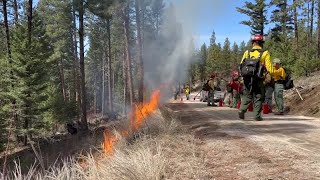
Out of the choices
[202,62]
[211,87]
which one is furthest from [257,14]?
[202,62]

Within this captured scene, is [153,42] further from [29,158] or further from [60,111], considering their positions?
[29,158]

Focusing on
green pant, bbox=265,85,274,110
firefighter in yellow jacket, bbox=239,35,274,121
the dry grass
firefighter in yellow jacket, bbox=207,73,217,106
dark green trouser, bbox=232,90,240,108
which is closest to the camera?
the dry grass

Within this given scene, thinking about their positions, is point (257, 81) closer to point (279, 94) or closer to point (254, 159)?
point (279, 94)

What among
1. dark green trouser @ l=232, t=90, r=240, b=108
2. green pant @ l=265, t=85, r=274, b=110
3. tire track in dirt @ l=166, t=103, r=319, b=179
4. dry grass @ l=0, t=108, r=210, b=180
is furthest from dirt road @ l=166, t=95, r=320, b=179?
dark green trouser @ l=232, t=90, r=240, b=108

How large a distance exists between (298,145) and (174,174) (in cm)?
248

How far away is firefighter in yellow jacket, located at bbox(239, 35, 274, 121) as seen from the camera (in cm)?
956

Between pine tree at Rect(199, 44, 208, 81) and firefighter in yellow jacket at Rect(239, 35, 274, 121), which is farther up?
pine tree at Rect(199, 44, 208, 81)

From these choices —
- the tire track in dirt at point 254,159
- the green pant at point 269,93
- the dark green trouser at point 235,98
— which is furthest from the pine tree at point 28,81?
the tire track in dirt at point 254,159

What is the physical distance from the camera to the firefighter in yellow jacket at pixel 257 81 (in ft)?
31.4

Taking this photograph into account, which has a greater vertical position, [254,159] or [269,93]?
[269,93]

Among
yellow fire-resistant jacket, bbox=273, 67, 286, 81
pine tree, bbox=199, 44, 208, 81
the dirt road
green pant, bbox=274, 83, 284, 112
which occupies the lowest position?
the dirt road

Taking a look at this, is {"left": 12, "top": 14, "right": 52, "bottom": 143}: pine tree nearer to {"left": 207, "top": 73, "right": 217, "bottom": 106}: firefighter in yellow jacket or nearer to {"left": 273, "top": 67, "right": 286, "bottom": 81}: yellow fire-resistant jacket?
{"left": 207, "top": 73, "right": 217, "bottom": 106}: firefighter in yellow jacket

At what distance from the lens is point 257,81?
987 centimetres

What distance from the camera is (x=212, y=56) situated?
4090 inches
